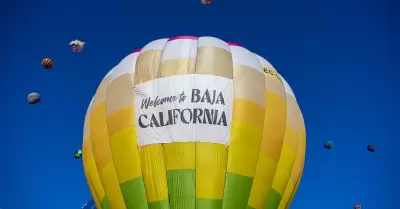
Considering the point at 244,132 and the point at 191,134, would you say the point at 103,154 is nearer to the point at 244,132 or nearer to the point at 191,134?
the point at 191,134

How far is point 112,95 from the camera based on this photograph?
909cm

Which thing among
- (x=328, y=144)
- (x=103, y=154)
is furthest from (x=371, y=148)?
(x=103, y=154)

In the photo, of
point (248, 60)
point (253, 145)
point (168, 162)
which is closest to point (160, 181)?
point (168, 162)

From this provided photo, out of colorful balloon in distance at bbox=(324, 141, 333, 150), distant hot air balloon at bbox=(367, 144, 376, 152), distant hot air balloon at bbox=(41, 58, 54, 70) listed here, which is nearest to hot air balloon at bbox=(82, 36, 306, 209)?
distant hot air balloon at bbox=(41, 58, 54, 70)

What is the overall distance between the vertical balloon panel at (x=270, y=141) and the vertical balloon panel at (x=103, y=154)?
277 centimetres

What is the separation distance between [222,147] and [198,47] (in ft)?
8.52

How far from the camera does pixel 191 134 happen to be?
8156 millimetres

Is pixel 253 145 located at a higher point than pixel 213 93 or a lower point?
lower

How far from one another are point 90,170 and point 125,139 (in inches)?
59.5

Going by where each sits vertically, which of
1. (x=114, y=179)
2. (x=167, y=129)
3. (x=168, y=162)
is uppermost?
(x=167, y=129)

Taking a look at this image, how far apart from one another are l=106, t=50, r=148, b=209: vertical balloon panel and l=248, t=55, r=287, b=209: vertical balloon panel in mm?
2323

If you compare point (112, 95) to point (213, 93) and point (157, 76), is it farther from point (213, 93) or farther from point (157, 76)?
point (213, 93)

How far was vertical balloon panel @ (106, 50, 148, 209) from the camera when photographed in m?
8.16

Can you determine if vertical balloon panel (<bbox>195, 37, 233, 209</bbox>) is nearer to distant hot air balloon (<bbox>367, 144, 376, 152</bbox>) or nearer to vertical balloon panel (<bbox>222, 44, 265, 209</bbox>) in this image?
vertical balloon panel (<bbox>222, 44, 265, 209</bbox>)
